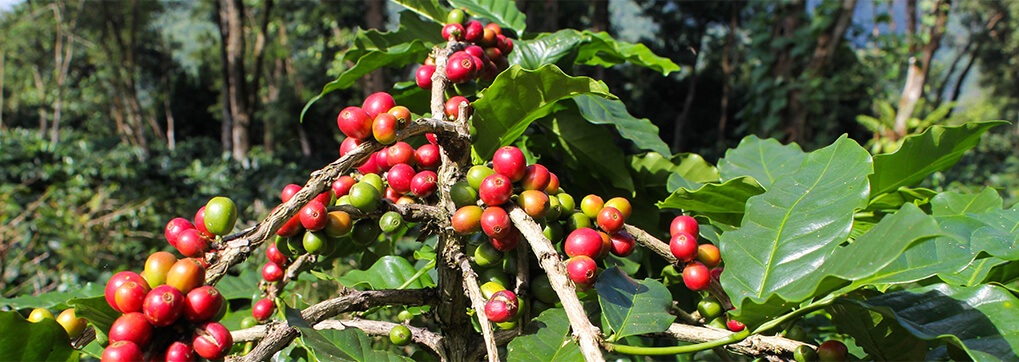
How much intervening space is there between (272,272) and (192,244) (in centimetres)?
30

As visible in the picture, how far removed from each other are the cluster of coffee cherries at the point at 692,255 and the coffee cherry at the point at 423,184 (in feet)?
0.99

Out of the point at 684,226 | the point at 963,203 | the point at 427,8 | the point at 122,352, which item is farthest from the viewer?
the point at 427,8

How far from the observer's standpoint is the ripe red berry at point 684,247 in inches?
23.9

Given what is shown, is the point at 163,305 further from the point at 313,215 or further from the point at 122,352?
the point at 313,215

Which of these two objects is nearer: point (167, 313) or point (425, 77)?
point (167, 313)

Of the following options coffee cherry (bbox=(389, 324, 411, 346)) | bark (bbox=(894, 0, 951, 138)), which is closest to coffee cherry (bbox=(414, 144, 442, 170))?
coffee cherry (bbox=(389, 324, 411, 346))

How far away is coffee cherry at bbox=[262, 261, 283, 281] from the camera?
0.80 meters

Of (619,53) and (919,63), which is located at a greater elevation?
(619,53)

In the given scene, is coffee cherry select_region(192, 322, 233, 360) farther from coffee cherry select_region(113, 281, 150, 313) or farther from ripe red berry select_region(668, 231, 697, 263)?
ripe red berry select_region(668, 231, 697, 263)

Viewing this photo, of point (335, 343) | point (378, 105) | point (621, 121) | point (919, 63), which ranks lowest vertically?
point (919, 63)

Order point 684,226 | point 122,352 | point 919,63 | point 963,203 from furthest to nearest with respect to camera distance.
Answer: point 919,63, point 963,203, point 684,226, point 122,352

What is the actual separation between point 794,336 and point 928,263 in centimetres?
20

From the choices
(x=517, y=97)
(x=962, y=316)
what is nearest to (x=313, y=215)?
(x=517, y=97)

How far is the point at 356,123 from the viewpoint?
0.56 m
